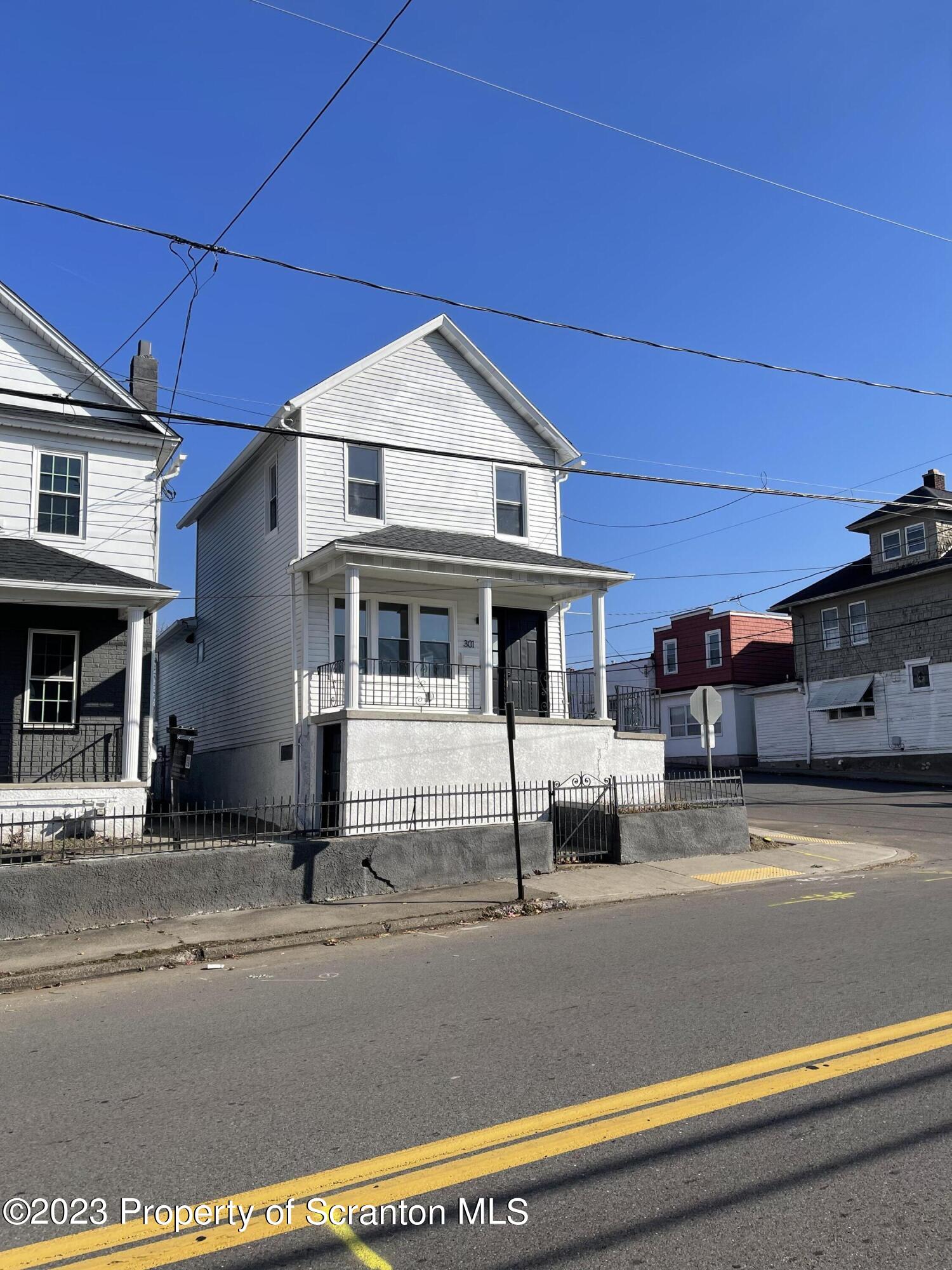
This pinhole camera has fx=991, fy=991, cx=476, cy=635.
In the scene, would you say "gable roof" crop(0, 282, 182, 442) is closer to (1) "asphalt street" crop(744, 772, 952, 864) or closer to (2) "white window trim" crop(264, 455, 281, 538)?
(2) "white window trim" crop(264, 455, 281, 538)

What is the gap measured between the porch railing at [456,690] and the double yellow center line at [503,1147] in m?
12.9

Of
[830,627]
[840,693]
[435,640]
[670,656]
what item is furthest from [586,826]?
[670,656]

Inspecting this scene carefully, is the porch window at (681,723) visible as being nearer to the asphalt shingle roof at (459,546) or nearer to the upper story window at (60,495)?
the asphalt shingle roof at (459,546)

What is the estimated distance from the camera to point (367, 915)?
11664 millimetres

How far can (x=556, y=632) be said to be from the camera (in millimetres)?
21188

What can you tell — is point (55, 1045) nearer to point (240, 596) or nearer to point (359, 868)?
point (359, 868)

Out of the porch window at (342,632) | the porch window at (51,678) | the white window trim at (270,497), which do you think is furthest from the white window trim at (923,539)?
the porch window at (51,678)

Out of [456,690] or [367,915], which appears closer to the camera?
[367,915]

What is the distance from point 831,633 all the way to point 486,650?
944 inches

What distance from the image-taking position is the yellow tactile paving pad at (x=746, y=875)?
1419 cm

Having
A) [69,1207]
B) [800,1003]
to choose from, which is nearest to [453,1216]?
[69,1207]

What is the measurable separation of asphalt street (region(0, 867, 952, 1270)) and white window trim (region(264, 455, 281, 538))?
12.1 m

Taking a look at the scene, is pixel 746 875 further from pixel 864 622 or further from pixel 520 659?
pixel 864 622

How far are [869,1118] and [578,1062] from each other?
158cm
